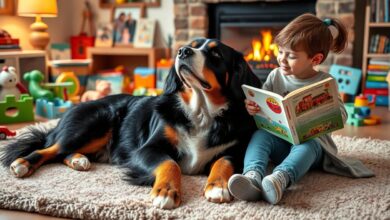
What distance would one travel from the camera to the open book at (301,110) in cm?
147

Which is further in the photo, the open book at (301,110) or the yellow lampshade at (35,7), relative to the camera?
the yellow lampshade at (35,7)

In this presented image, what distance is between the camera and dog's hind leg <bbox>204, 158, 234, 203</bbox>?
1.39 m

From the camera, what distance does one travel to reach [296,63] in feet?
5.44

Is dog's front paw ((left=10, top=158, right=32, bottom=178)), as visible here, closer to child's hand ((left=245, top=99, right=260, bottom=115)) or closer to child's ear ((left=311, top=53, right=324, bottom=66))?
child's hand ((left=245, top=99, right=260, bottom=115))

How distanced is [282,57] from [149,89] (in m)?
2.48

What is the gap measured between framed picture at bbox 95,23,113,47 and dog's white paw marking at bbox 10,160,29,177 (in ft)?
9.74

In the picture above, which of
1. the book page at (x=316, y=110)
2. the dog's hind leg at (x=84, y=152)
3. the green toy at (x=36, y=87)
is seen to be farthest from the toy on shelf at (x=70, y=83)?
the book page at (x=316, y=110)

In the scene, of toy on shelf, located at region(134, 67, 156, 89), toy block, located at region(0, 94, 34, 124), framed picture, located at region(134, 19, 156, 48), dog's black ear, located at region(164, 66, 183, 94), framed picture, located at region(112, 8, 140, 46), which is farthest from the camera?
framed picture, located at region(112, 8, 140, 46)

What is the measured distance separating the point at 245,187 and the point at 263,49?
2806 millimetres

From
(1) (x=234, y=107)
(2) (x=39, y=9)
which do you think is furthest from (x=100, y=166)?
(2) (x=39, y=9)

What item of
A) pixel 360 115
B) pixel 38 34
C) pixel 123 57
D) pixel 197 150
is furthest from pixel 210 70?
pixel 123 57

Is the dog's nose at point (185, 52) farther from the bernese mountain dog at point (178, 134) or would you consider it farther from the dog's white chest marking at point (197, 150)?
the dog's white chest marking at point (197, 150)

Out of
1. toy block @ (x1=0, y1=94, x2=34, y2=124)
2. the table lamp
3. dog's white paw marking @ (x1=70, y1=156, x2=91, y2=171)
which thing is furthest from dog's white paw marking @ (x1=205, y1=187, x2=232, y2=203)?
the table lamp

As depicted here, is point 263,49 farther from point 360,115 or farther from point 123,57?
point 123,57
